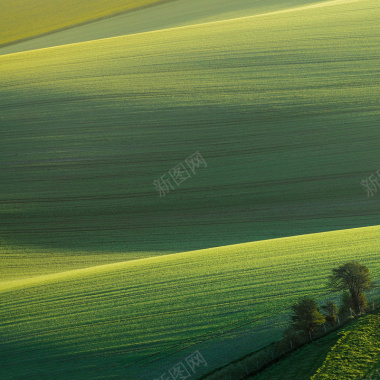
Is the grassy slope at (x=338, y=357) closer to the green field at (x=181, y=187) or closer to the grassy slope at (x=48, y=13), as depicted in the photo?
the green field at (x=181, y=187)

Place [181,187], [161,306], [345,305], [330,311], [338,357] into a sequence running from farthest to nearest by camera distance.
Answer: [181,187]
[161,306]
[345,305]
[330,311]
[338,357]

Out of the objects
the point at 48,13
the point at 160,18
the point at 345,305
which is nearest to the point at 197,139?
the point at 345,305

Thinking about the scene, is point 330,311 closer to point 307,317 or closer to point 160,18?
point 307,317

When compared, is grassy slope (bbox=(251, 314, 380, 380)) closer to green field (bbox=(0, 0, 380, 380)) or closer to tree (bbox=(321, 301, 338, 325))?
→ green field (bbox=(0, 0, 380, 380))

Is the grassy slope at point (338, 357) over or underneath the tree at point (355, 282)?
underneath

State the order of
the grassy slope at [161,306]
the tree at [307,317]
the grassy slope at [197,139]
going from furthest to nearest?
the grassy slope at [197,139] → the grassy slope at [161,306] → the tree at [307,317]

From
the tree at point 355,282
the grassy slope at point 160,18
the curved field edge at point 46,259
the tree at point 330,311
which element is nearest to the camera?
the tree at point 330,311

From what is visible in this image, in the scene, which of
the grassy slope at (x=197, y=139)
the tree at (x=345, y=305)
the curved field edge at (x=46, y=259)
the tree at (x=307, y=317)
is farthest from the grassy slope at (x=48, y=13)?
the tree at (x=307, y=317)
